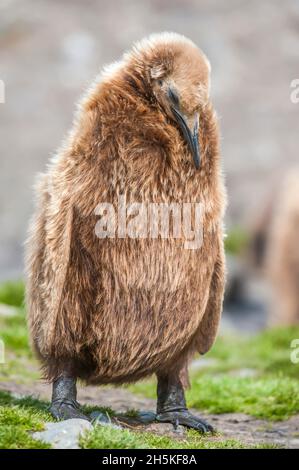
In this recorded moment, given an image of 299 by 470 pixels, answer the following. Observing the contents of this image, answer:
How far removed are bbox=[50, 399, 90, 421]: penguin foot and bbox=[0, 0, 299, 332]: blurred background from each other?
12879 mm

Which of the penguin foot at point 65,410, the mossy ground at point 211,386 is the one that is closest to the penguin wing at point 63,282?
the penguin foot at point 65,410

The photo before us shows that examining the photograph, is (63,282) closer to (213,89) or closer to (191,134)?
(191,134)

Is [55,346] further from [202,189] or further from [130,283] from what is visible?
[202,189]

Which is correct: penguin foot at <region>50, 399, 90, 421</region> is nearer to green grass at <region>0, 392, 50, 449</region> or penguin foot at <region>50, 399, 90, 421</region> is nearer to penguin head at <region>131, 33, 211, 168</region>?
green grass at <region>0, 392, 50, 449</region>

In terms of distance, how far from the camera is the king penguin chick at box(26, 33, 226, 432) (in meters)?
6.87

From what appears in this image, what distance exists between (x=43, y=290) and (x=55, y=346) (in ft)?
1.35

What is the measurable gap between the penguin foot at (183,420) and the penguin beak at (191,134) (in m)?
1.93

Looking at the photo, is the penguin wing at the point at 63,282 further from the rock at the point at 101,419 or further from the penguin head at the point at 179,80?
the penguin head at the point at 179,80

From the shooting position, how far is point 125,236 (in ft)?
22.7

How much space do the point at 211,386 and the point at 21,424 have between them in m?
3.85
